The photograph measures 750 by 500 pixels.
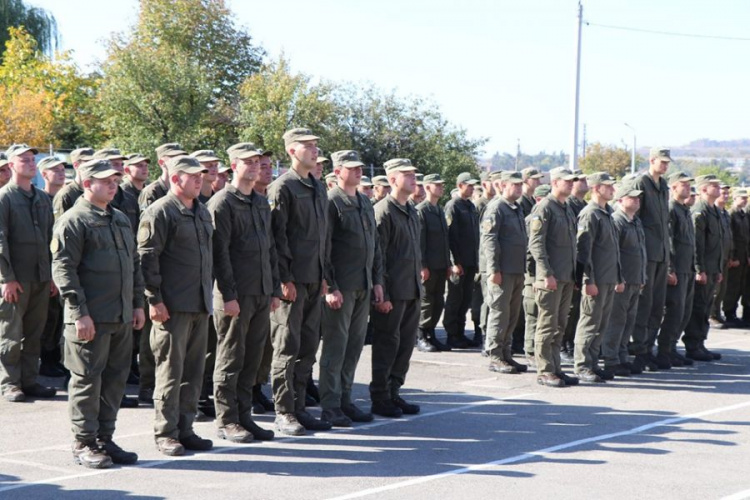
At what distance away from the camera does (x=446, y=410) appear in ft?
32.6

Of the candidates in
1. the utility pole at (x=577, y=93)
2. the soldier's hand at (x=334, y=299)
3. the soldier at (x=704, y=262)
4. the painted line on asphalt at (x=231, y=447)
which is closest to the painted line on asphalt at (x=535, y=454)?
the painted line on asphalt at (x=231, y=447)

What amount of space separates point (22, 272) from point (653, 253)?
7.36m

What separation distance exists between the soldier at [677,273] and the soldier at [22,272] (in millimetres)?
7473

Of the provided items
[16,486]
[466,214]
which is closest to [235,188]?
[16,486]

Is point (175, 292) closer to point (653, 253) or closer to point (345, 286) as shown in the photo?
point (345, 286)

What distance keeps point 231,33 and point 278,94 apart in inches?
498

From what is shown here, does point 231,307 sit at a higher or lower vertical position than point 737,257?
lower

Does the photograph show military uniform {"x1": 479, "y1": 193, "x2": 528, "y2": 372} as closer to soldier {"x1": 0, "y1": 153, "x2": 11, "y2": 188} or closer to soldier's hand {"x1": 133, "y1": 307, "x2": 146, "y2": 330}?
soldier's hand {"x1": 133, "y1": 307, "x2": 146, "y2": 330}

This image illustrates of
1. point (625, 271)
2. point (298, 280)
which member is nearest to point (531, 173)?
point (625, 271)

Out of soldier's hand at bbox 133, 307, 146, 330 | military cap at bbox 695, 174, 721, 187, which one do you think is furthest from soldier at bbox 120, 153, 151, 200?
military cap at bbox 695, 174, 721, 187

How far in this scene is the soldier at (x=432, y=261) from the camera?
47.1ft

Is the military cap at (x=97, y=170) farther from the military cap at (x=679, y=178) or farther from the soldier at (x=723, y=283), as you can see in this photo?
the soldier at (x=723, y=283)

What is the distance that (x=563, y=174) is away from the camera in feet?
38.2

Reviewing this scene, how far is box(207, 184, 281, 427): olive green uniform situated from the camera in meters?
8.32
